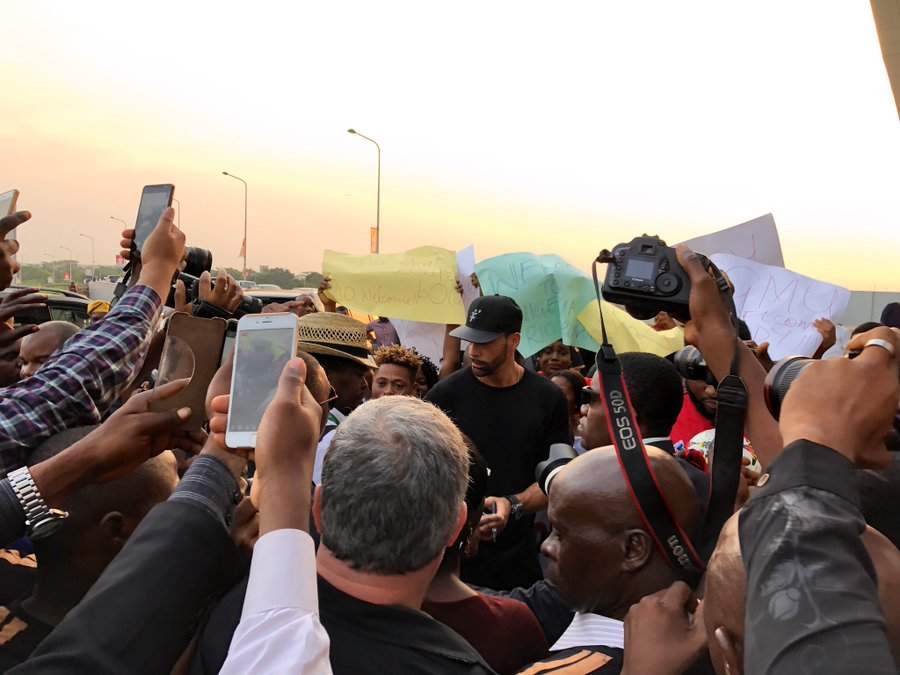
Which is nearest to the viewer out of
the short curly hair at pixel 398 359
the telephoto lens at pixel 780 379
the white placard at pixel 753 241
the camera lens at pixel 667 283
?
the telephoto lens at pixel 780 379

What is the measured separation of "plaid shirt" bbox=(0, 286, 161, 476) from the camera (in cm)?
199

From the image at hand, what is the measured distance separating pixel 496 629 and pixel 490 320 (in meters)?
2.71

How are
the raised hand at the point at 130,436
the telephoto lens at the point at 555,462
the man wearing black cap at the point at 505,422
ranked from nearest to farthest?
1. the raised hand at the point at 130,436
2. the telephoto lens at the point at 555,462
3. the man wearing black cap at the point at 505,422

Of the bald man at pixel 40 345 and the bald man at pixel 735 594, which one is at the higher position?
the bald man at pixel 40 345

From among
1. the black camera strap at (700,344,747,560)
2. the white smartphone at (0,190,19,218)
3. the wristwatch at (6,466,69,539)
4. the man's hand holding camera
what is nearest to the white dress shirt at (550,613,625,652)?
the black camera strap at (700,344,747,560)

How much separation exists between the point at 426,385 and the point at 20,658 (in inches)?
152

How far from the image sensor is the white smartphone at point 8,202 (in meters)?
2.79

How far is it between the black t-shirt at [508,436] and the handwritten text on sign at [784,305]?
162cm

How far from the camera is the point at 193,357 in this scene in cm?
180

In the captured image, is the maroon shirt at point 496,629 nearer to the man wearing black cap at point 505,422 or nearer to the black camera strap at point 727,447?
the black camera strap at point 727,447

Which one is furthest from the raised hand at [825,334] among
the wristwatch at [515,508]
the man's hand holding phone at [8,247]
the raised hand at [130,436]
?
the man's hand holding phone at [8,247]

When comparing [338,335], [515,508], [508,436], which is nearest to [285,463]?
[515,508]

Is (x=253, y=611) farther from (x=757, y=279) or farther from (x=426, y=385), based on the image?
(x=757, y=279)

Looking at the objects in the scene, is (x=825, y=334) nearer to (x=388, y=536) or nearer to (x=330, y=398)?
(x=330, y=398)
